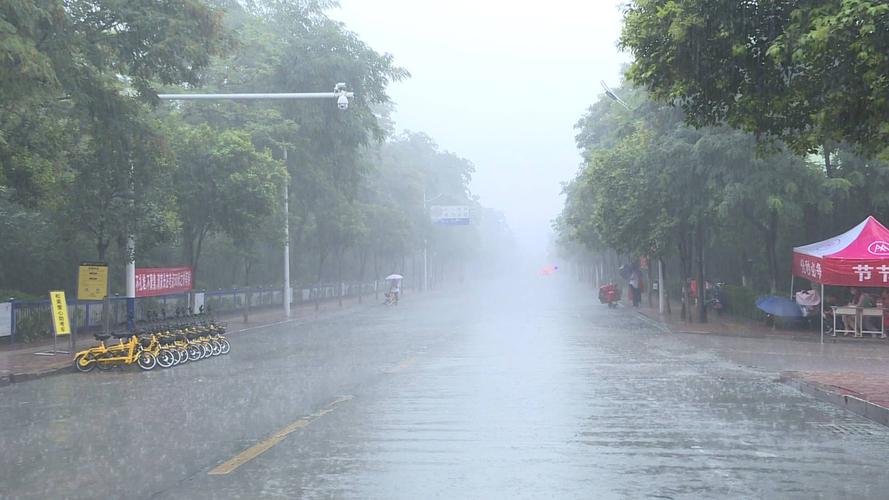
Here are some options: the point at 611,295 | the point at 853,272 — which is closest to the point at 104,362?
the point at 853,272

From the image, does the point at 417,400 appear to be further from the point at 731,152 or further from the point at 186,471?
the point at 731,152

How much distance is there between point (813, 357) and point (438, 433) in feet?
42.9

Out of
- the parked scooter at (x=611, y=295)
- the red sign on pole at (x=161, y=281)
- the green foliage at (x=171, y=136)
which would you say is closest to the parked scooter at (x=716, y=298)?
the parked scooter at (x=611, y=295)

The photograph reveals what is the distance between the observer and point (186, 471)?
25.2 feet

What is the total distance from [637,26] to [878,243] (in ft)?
49.9

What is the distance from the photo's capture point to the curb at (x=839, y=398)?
1061cm

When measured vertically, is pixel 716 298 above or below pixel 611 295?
above

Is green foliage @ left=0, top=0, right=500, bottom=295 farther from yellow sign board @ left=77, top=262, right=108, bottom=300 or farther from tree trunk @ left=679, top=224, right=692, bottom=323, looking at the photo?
tree trunk @ left=679, top=224, right=692, bottom=323

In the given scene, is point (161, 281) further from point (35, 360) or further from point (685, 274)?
point (685, 274)

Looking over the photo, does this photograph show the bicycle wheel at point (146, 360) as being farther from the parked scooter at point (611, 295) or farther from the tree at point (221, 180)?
the parked scooter at point (611, 295)

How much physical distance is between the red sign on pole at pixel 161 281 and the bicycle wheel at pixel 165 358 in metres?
10.5

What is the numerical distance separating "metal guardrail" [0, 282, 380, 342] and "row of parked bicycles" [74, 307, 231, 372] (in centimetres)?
372

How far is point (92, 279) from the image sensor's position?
2094 centimetres

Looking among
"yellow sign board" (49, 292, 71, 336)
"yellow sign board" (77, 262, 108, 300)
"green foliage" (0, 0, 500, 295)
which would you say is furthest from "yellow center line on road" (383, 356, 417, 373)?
"yellow sign board" (49, 292, 71, 336)
